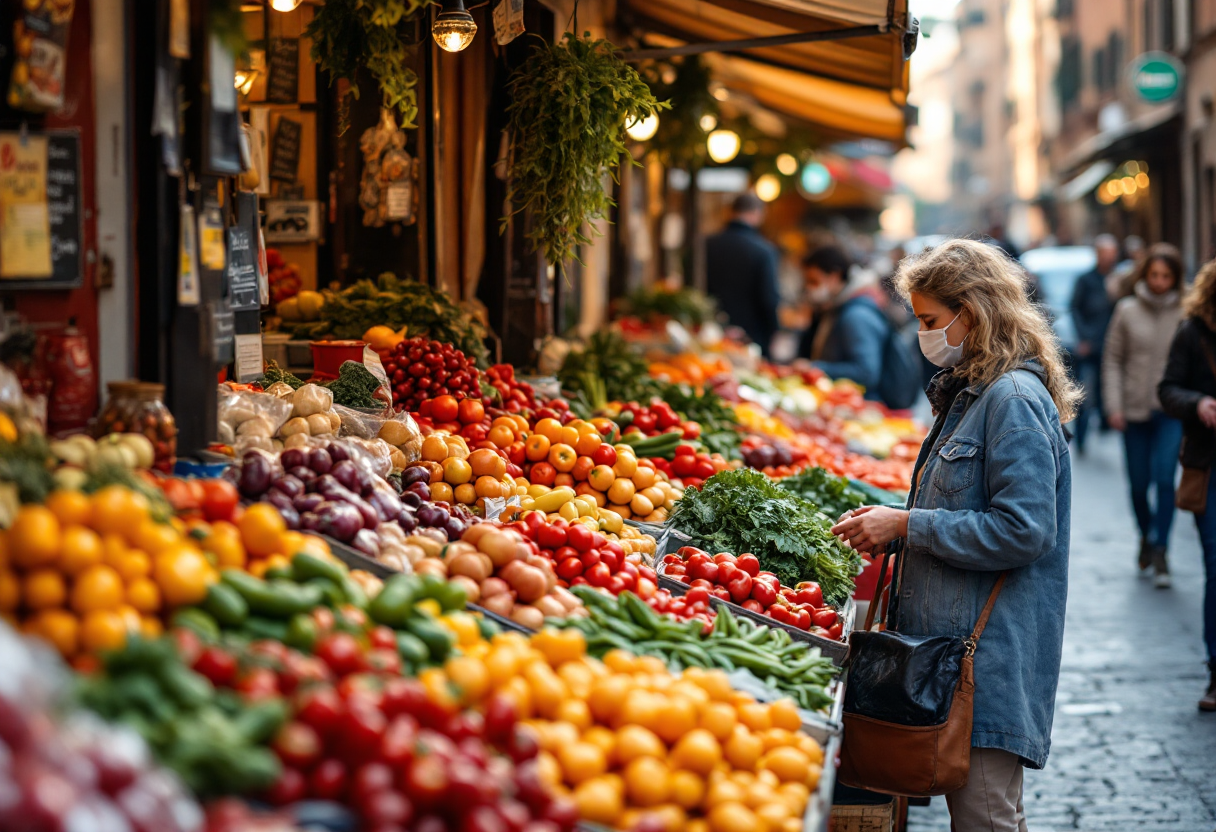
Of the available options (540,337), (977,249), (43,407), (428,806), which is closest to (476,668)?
(428,806)

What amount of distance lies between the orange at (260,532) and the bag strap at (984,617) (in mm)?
2104

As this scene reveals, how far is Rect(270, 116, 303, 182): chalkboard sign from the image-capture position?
694 cm

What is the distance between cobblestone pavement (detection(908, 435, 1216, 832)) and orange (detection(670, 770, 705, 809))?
2.85 m

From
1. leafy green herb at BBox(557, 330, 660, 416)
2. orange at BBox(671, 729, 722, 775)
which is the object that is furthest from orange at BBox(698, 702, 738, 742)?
leafy green herb at BBox(557, 330, 660, 416)

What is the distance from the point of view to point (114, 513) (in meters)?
2.58

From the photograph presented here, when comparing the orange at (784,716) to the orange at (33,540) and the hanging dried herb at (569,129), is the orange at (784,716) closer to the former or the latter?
the orange at (33,540)

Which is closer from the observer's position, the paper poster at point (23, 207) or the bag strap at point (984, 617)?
the paper poster at point (23, 207)

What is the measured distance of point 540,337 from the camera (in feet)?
24.7

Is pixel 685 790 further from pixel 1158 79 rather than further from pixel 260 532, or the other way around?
pixel 1158 79

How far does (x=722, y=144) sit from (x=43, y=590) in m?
11.0

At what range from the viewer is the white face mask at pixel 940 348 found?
3.86 meters

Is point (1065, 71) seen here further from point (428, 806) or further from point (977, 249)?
point (428, 806)

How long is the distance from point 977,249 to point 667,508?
191 centimetres

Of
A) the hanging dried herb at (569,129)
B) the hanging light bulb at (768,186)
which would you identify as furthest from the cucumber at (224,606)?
the hanging light bulb at (768,186)
